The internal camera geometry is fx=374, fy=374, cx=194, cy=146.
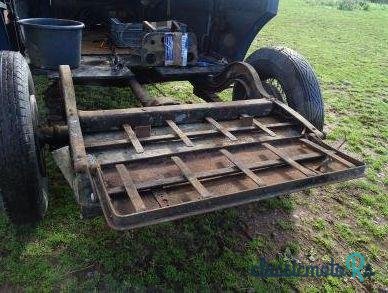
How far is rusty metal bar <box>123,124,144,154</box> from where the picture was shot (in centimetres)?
238

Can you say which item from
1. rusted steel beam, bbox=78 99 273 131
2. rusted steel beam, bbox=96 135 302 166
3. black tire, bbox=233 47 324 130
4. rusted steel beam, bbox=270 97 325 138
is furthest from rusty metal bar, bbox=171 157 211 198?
black tire, bbox=233 47 324 130

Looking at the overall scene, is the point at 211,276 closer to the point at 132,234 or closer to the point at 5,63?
the point at 132,234

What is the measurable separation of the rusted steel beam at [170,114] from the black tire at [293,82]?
13.8 inches

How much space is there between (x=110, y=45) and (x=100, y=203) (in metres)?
3.13

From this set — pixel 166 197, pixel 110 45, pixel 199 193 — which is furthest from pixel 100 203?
pixel 110 45

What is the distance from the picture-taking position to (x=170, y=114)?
2.76m

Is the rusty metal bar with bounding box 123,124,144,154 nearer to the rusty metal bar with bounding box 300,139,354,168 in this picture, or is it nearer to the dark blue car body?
the rusty metal bar with bounding box 300,139,354,168

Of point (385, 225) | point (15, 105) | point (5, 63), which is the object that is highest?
point (5, 63)

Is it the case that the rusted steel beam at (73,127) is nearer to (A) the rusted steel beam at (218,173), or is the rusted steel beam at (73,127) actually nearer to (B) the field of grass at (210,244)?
(A) the rusted steel beam at (218,173)

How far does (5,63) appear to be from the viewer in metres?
2.40

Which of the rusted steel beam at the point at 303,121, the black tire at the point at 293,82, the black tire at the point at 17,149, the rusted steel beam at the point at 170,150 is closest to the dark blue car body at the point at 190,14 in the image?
the black tire at the point at 293,82

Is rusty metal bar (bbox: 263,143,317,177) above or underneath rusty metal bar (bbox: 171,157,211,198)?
underneath

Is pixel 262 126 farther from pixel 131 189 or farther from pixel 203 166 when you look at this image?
pixel 131 189

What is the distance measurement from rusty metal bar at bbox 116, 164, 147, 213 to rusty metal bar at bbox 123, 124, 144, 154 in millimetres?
213
